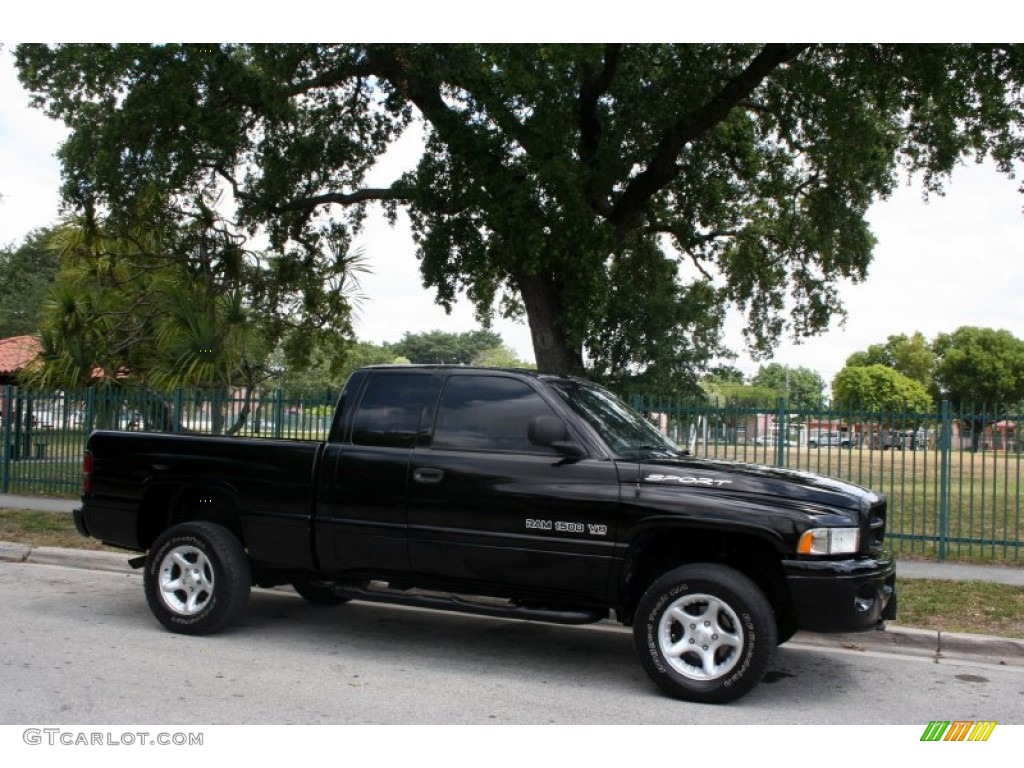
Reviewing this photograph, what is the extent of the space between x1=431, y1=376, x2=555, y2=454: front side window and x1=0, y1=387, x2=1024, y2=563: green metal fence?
4778 millimetres

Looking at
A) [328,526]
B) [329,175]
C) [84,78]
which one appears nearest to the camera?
[328,526]

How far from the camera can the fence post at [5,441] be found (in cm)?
1689

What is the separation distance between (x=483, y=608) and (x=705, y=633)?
57.2 inches

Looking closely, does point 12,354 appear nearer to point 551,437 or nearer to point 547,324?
point 547,324

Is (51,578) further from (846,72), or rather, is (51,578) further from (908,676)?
(846,72)

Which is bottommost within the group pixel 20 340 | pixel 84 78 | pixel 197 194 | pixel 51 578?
pixel 51 578

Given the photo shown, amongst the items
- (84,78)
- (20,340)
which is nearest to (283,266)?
(84,78)

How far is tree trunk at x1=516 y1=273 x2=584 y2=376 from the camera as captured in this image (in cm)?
1752

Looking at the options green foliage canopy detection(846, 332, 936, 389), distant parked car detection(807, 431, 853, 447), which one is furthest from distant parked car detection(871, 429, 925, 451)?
green foliage canopy detection(846, 332, 936, 389)

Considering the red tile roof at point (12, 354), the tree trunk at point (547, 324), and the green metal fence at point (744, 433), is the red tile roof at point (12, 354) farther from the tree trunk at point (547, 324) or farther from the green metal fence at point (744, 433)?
the tree trunk at point (547, 324)

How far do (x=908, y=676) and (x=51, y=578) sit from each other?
7.78 metres

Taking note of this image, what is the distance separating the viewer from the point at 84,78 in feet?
53.8

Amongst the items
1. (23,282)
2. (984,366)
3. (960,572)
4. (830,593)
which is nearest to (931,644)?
(830,593)

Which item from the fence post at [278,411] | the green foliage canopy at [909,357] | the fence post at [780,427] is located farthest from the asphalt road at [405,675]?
the green foliage canopy at [909,357]
